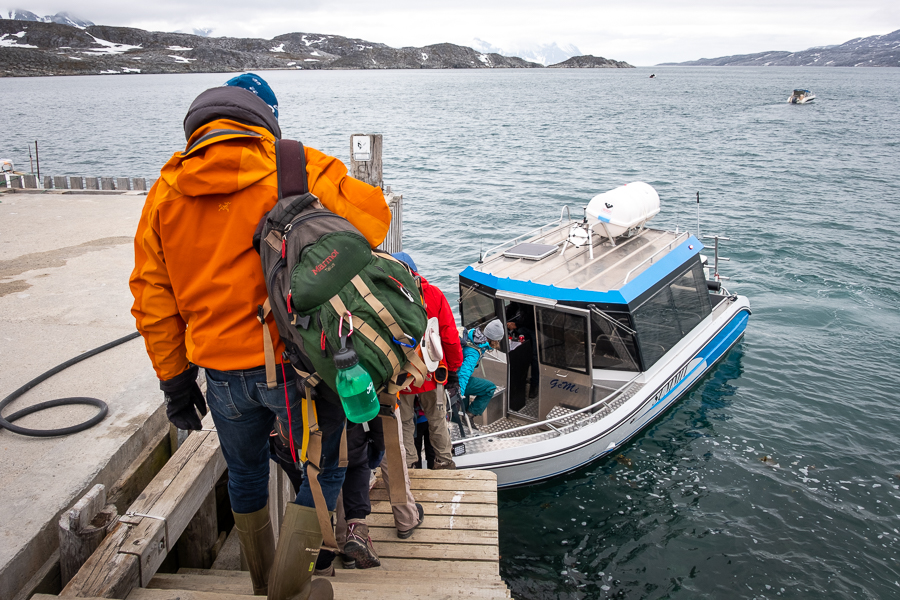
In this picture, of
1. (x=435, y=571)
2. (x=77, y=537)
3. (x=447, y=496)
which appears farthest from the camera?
(x=447, y=496)

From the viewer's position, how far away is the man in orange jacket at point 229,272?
221 centimetres

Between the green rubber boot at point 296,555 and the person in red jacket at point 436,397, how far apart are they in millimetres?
1876

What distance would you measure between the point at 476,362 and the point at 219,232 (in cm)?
402

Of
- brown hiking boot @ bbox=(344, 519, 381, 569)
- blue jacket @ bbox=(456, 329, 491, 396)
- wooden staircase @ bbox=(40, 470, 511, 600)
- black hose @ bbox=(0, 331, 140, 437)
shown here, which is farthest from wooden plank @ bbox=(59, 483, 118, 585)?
blue jacket @ bbox=(456, 329, 491, 396)

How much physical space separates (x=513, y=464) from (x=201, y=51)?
20930 centimetres

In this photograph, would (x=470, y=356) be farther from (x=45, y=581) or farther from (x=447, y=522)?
(x=45, y=581)

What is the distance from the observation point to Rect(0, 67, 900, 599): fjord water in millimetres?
6695

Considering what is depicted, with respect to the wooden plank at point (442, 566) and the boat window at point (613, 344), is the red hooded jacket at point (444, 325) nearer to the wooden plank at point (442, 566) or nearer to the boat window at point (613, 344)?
the wooden plank at point (442, 566)

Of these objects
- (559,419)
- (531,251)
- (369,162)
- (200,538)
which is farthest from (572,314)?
(200,538)

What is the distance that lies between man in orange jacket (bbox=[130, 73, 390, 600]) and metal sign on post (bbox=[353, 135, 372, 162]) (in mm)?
4587

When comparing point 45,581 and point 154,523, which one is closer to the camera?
point 45,581

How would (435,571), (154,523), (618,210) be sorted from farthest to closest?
(618,210) < (435,571) < (154,523)

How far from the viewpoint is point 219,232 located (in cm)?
225

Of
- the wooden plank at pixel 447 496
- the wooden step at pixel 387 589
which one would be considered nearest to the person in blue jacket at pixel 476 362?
the wooden plank at pixel 447 496
